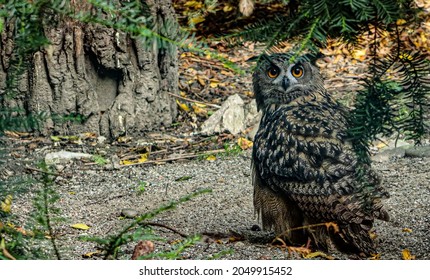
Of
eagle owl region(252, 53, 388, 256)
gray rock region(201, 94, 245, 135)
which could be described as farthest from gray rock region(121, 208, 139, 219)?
gray rock region(201, 94, 245, 135)

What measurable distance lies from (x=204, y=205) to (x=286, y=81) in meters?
0.93

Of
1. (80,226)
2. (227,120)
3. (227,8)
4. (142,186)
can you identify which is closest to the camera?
(80,226)

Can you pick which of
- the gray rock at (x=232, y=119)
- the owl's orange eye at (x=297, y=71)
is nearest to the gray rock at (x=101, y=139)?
the gray rock at (x=232, y=119)

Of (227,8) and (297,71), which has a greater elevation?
(227,8)

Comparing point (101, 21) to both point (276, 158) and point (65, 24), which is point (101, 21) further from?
point (65, 24)

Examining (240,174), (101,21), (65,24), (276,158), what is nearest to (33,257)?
(101,21)

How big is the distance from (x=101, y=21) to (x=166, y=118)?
4500mm

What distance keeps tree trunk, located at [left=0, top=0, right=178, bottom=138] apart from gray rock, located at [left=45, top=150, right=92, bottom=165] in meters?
0.24

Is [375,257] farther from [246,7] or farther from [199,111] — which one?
[246,7]

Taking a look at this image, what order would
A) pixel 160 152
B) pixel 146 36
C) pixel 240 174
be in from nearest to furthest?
pixel 146 36, pixel 240 174, pixel 160 152

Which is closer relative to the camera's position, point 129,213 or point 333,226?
point 333,226

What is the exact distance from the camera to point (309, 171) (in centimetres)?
409

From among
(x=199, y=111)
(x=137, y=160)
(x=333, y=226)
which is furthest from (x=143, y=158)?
(x=333, y=226)

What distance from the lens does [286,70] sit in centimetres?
462
